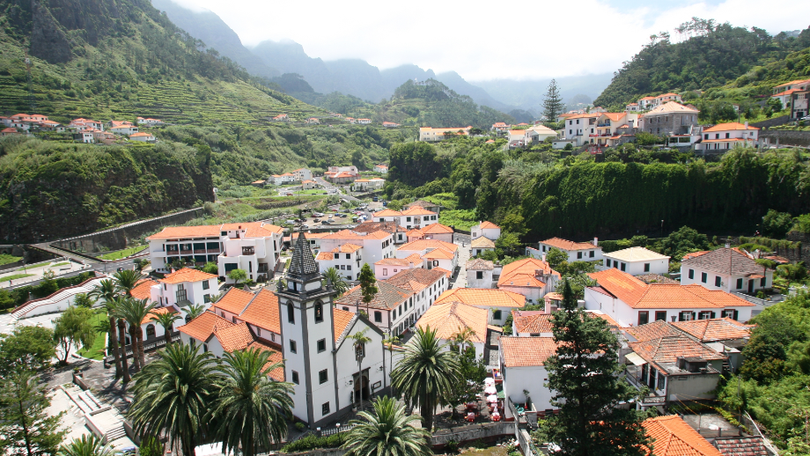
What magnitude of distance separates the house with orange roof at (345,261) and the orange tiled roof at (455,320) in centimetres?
1604

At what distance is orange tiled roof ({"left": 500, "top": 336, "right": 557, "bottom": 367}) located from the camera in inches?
740

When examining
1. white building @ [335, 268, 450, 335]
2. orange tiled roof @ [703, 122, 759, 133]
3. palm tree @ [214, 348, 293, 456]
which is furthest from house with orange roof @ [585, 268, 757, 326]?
orange tiled roof @ [703, 122, 759, 133]

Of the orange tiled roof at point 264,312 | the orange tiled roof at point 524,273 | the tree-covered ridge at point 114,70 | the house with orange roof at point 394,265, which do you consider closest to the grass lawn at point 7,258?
the tree-covered ridge at point 114,70

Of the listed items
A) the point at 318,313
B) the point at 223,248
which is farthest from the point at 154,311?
the point at 223,248

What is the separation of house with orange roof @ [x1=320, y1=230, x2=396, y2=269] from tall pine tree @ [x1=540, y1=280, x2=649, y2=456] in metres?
32.5

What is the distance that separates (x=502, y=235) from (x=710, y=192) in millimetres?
20461

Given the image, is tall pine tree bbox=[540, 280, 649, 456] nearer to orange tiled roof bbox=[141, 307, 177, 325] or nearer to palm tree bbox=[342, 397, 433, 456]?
palm tree bbox=[342, 397, 433, 456]

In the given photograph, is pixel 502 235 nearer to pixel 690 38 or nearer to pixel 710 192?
pixel 710 192

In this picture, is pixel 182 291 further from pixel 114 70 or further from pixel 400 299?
pixel 114 70

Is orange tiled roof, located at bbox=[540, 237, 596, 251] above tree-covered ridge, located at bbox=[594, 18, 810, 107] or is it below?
below

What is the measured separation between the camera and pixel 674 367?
1755 cm

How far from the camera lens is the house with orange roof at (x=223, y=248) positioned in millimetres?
46250

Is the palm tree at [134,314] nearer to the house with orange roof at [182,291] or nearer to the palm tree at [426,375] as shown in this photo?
the house with orange roof at [182,291]

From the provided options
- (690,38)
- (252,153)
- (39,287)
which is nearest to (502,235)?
(39,287)
